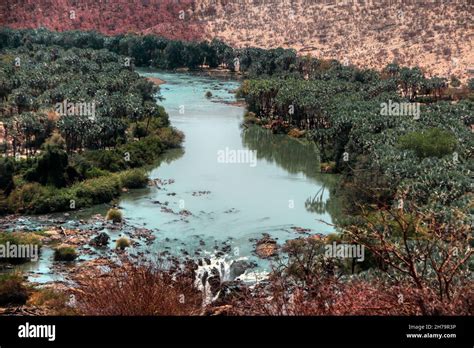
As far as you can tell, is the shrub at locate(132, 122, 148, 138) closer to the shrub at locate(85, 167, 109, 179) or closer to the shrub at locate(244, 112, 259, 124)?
the shrub at locate(85, 167, 109, 179)

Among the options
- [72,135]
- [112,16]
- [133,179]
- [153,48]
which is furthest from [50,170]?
[112,16]

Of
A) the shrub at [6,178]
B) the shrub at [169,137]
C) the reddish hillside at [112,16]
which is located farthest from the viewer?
the reddish hillside at [112,16]

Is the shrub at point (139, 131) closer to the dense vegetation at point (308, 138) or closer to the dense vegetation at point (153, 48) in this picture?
the dense vegetation at point (308, 138)

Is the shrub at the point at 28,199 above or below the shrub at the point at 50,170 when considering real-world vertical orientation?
below

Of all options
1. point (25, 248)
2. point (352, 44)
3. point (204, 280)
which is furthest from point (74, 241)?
point (352, 44)

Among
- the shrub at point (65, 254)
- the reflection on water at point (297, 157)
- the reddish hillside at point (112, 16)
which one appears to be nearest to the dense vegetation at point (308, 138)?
the reflection on water at point (297, 157)
